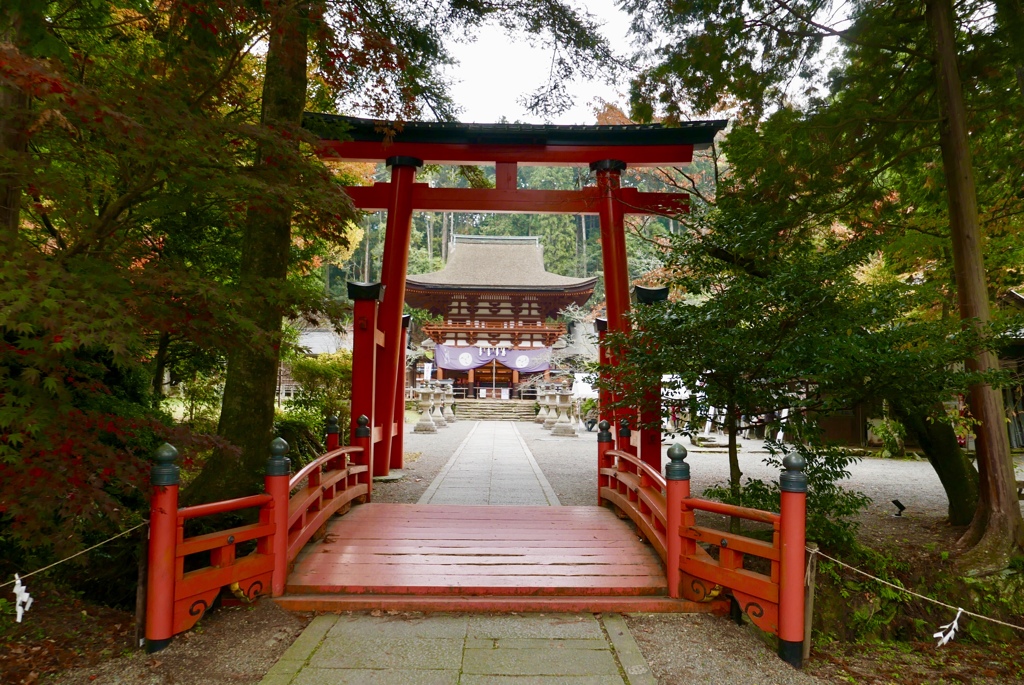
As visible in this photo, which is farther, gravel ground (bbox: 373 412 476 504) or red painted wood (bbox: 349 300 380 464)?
gravel ground (bbox: 373 412 476 504)

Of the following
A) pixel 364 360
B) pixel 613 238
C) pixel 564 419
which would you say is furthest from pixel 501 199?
pixel 564 419

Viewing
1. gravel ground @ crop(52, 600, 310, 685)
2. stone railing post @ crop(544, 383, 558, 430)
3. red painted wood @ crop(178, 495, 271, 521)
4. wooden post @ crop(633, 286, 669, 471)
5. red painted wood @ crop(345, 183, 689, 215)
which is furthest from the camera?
stone railing post @ crop(544, 383, 558, 430)

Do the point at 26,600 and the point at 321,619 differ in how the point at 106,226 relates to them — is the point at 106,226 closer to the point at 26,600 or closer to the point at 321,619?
the point at 26,600

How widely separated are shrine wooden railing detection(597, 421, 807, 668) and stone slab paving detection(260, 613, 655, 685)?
55cm

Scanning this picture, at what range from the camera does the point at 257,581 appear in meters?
3.58

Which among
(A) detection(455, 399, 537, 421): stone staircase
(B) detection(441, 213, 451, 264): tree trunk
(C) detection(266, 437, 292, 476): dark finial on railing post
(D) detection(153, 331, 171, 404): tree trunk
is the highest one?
(B) detection(441, 213, 451, 264): tree trunk

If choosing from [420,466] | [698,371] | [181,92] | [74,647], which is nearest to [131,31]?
[181,92]

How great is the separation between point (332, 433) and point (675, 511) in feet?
9.69

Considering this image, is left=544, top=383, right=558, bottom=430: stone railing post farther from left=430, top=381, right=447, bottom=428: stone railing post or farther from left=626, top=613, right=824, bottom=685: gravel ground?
left=626, top=613, right=824, bottom=685: gravel ground

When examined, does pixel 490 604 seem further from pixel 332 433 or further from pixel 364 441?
pixel 364 441

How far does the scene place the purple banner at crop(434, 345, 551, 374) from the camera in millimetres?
26188

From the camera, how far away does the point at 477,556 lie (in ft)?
14.3

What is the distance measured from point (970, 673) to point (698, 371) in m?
2.35

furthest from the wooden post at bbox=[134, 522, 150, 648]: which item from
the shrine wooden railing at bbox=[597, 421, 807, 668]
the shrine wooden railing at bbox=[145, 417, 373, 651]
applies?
the shrine wooden railing at bbox=[597, 421, 807, 668]
